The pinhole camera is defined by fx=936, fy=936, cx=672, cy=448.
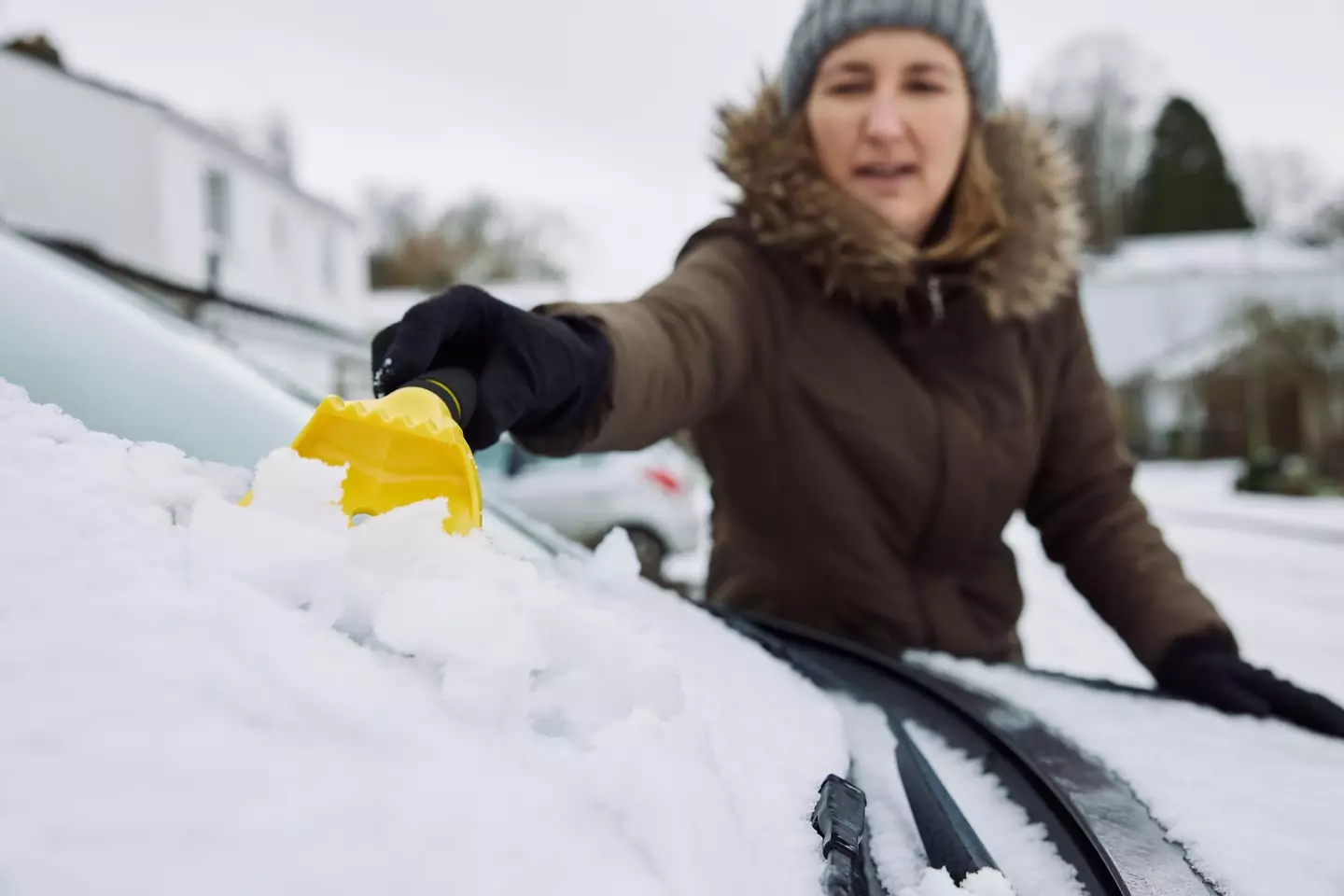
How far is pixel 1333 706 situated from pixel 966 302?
2.67 feet

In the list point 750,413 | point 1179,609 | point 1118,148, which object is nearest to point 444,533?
point 750,413

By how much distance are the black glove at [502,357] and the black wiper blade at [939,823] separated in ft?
1.62

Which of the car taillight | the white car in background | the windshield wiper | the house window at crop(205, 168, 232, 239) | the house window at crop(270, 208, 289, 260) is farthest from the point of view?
the house window at crop(270, 208, 289, 260)

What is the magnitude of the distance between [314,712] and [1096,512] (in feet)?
5.23

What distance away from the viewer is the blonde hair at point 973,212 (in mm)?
1630

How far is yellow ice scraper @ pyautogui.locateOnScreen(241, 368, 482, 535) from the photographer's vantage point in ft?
2.11

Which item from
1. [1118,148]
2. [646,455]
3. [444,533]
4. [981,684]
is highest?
[1118,148]

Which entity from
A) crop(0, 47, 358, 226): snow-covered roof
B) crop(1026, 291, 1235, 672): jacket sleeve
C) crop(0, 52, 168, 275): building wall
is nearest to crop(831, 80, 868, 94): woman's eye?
crop(1026, 291, 1235, 672): jacket sleeve

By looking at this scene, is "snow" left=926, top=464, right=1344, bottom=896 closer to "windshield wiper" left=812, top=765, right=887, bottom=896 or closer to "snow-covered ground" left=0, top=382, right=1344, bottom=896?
"snow-covered ground" left=0, top=382, right=1344, bottom=896

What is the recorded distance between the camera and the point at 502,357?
2.98 feet

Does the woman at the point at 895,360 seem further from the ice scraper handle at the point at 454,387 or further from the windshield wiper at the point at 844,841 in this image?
the windshield wiper at the point at 844,841

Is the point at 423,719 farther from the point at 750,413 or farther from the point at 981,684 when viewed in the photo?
the point at 750,413

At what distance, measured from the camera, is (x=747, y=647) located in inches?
44.6

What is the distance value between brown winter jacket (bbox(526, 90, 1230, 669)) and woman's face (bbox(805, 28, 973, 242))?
2.6 inches
